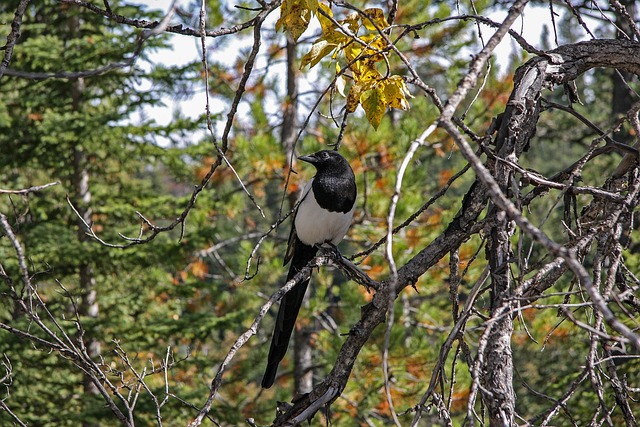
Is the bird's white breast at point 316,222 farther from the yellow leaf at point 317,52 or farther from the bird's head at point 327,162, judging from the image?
the yellow leaf at point 317,52

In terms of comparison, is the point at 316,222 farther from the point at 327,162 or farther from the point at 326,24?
the point at 326,24

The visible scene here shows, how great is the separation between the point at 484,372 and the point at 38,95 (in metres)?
7.60

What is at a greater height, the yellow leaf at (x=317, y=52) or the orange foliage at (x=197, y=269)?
the orange foliage at (x=197, y=269)

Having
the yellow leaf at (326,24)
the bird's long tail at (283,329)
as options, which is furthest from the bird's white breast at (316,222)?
the yellow leaf at (326,24)

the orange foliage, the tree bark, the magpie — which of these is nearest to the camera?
the tree bark

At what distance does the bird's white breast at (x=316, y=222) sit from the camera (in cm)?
374

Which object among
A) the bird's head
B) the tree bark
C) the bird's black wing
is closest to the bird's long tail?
the bird's black wing

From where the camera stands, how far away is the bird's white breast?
3.74 meters

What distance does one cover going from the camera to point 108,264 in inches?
318

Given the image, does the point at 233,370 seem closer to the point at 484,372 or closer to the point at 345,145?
the point at 345,145

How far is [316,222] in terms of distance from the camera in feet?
12.3

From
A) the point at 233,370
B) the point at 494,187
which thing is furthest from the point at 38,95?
the point at 494,187

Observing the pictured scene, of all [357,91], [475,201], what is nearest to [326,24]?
[357,91]

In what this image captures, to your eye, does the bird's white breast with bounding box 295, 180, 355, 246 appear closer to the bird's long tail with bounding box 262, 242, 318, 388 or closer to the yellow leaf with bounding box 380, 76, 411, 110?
the bird's long tail with bounding box 262, 242, 318, 388
